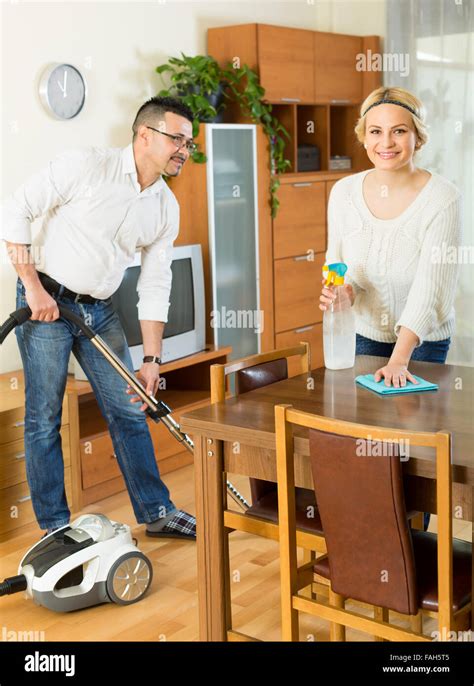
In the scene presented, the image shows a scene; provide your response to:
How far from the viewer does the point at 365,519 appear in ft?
6.35

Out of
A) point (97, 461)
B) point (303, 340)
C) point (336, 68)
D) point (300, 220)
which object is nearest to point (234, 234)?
point (300, 220)

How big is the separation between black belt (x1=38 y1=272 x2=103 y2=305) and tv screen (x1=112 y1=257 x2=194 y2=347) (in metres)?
0.80

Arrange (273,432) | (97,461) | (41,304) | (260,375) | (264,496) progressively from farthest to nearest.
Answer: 1. (97,461)
2. (41,304)
3. (260,375)
4. (264,496)
5. (273,432)

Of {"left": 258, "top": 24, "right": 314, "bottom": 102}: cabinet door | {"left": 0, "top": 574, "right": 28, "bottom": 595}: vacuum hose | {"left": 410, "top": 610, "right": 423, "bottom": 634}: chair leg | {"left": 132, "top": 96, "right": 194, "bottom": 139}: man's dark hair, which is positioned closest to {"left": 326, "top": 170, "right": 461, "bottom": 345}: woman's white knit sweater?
{"left": 132, "top": 96, "right": 194, "bottom": 139}: man's dark hair

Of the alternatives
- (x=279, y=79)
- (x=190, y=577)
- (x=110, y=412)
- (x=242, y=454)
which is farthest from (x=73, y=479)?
(x=279, y=79)

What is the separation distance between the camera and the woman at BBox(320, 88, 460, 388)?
258cm

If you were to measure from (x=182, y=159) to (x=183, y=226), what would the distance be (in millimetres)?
1737

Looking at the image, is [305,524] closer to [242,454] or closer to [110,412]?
[242,454]

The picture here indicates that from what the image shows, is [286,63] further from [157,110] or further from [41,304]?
[41,304]

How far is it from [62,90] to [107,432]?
158 centimetres

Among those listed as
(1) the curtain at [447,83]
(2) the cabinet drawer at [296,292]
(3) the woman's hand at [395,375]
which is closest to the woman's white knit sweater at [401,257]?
(3) the woman's hand at [395,375]

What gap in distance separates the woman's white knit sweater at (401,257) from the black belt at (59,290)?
3.05 feet

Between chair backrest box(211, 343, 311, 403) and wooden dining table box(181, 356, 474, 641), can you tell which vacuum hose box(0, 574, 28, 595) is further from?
chair backrest box(211, 343, 311, 403)

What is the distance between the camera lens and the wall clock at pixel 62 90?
4.08m
